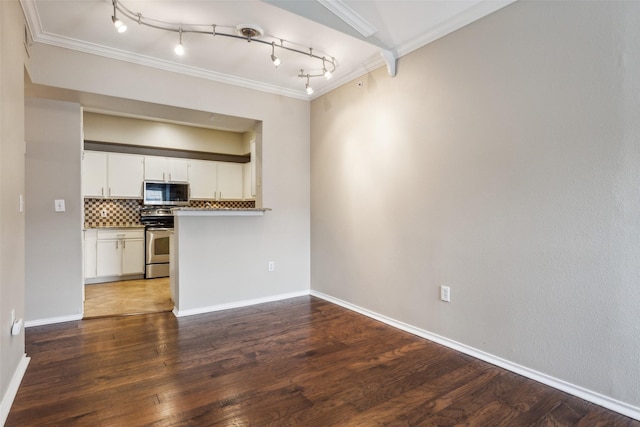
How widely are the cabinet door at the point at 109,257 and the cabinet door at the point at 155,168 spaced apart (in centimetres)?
112

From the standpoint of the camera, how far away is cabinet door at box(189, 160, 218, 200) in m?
5.76

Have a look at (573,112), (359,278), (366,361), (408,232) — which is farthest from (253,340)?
(573,112)

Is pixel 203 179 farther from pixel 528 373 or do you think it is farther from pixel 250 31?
pixel 528 373

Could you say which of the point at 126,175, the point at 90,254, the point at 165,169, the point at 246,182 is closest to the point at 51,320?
the point at 90,254

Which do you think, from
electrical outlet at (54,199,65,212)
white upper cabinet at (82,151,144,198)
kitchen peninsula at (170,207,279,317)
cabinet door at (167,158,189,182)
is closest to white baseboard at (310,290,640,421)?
kitchen peninsula at (170,207,279,317)

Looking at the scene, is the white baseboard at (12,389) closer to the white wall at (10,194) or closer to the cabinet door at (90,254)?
the white wall at (10,194)

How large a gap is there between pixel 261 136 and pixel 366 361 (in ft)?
8.64

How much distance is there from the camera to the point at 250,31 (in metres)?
2.66

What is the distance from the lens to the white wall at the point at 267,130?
9.85ft

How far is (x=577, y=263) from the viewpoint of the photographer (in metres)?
1.92

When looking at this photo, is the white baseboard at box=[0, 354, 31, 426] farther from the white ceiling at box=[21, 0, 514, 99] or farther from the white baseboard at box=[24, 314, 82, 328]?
the white ceiling at box=[21, 0, 514, 99]

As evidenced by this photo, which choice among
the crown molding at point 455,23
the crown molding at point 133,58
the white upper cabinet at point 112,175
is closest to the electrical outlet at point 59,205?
the crown molding at point 133,58

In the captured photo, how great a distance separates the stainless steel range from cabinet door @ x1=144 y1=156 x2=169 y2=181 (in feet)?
1.93

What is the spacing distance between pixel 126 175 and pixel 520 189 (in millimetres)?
5287
